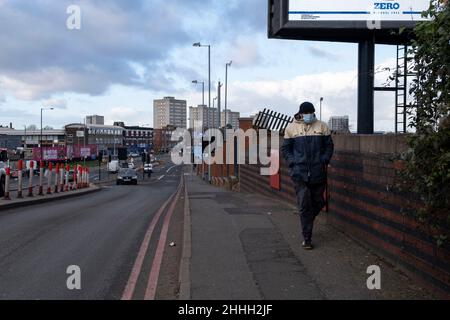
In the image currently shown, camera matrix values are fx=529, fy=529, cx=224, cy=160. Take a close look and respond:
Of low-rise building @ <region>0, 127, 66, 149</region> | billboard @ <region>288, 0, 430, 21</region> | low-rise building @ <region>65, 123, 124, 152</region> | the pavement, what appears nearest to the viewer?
the pavement

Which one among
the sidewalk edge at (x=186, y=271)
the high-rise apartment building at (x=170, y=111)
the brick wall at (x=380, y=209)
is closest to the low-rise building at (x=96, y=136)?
the high-rise apartment building at (x=170, y=111)

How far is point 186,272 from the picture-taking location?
20.7 ft

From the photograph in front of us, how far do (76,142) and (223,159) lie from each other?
94400 millimetres

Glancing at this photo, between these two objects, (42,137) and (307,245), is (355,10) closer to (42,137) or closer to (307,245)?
(307,245)

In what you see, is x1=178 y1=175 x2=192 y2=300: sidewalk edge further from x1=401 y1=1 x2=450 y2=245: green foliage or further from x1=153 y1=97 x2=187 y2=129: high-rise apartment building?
x1=153 y1=97 x2=187 y2=129: high-rise apartment building

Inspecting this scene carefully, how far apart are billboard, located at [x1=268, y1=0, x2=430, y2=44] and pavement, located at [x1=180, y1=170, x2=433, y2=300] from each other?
17.4ft

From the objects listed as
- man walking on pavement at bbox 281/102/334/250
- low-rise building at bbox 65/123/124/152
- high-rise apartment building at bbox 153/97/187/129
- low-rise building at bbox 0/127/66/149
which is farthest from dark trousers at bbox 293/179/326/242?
high-rise apartment building at bbox 153/97/187/129

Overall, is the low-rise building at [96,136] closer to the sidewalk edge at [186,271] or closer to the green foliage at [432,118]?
the sidewalk edge at [186,271]

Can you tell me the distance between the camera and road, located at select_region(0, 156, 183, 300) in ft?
19.8

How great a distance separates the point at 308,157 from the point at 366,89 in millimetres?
6786

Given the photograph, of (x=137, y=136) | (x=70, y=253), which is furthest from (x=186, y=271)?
(x=137, y=136)

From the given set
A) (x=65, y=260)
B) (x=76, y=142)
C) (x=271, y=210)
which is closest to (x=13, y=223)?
(x=65, y=260)

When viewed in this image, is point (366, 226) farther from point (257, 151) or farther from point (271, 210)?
point (257, 151)

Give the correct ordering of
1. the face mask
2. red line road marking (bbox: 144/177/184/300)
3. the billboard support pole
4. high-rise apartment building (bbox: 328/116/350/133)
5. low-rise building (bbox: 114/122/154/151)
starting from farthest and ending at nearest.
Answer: low-rise building (bbox: 114/122/154/151)
high-rise apartment building (bbox: 328/116/350/133)
the billboard support pole
the face mask
red line road marking (bbox: 144/177/184/300)
